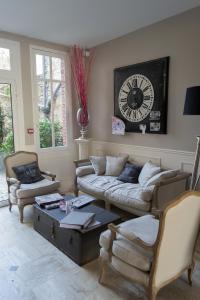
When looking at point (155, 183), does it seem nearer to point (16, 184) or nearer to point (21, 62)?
point (16, 184)

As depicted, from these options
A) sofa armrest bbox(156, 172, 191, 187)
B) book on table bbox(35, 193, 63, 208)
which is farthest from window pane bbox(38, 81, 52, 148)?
sofa armrest bbox(156, 172, 191, 187)

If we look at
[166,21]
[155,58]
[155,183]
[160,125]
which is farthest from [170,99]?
[155,183]

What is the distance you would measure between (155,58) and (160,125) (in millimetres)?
983

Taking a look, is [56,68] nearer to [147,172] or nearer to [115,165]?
[115,165]

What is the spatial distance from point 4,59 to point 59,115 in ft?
4.30

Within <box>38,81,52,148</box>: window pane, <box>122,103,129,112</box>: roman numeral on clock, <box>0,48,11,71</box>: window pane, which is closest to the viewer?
<box>0,48,11,71</box>: window pane

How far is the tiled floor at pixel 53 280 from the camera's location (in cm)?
194

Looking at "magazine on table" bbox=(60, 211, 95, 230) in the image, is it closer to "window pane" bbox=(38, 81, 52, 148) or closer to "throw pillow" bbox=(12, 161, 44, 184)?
"throw pillow" bbox=(12, 161, 44, 184)

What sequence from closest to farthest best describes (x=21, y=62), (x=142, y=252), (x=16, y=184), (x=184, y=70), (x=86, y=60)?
(x=142, y=252), (x=184, y=70), (x=16, y=184), (x=21, y=62), (x=86, y=60)

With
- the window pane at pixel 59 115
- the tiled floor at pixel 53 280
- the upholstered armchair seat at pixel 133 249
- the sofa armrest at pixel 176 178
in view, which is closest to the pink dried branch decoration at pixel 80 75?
the window pane at pixel 59 115

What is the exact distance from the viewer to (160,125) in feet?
11.4

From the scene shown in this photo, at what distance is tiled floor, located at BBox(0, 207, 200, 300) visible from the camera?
6.37 feet

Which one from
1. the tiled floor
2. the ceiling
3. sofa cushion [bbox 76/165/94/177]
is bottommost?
the tiled floor

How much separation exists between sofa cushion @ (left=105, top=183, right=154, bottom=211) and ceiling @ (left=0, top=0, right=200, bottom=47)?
2.22 m
